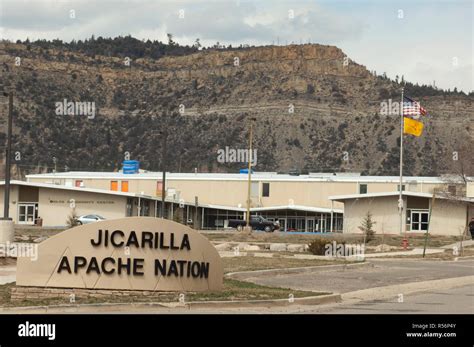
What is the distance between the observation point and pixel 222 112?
129875 millimetres

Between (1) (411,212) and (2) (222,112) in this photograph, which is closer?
(1) (411,212)

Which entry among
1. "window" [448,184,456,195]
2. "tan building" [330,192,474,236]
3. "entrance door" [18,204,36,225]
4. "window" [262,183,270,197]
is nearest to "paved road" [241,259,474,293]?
"tan building" [330,192,474,236]

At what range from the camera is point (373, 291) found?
24.6 metres

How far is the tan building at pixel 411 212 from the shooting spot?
223 feet

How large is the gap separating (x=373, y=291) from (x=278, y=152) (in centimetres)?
9638

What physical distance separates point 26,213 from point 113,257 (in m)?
56.3

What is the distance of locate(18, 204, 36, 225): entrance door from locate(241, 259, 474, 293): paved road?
4204 centimetres

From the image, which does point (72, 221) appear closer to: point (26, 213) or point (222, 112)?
point (26, 213)

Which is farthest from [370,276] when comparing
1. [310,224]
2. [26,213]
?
[310,224]

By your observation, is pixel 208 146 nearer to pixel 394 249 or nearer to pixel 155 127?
pixel 155 127

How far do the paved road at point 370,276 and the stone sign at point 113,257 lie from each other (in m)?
5.19

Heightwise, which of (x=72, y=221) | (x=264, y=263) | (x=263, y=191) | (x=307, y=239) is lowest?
(x=307, y=239)

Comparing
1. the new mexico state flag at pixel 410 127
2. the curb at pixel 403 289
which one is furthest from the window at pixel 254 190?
the curb at pixel 403 289
